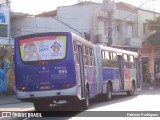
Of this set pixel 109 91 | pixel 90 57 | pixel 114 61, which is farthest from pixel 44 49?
pixel 114 61

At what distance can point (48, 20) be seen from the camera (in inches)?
1698

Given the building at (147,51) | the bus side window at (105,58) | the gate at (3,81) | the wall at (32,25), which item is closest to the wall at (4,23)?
the wall at (32,25)

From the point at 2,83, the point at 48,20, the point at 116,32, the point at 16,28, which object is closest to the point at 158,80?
the point at 116,32

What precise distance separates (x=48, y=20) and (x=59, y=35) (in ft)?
88.6

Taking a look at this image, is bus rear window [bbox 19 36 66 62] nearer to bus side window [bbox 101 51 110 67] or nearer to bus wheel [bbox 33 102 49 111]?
bus wheel [bbox 33 102 49 111]

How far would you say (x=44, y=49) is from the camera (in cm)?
1645

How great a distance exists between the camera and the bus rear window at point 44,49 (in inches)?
643

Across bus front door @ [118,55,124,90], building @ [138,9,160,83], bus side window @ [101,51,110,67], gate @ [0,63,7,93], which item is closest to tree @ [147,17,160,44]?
building @ [138,9,160,83]

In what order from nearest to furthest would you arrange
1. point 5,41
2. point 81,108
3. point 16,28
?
1. point 81,108
2. point 5,41
3. point 16,28

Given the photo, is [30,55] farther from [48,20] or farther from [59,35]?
[48,20]

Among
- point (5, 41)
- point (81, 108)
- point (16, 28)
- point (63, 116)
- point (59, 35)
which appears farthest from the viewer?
point (16, 28)

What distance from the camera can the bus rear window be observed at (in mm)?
16331

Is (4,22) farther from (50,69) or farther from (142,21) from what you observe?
(50,69)

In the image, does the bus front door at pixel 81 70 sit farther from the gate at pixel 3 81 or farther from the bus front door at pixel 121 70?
the gate at pixel 3 81
